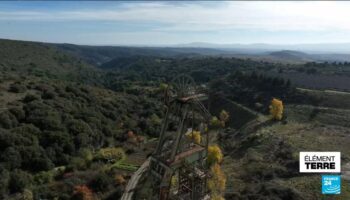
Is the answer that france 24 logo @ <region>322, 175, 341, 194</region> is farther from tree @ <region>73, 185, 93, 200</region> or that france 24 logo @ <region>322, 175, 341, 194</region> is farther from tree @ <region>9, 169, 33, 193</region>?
tree @ <region>9, 169, 33, 193</region>

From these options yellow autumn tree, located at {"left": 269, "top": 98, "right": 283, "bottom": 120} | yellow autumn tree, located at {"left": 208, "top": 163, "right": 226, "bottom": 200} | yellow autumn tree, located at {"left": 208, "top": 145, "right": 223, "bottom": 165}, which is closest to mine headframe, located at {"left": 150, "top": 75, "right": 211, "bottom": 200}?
yellow autumn tree, located at {"left": 208, "top": 163, "right": 226, "bottom": 200}

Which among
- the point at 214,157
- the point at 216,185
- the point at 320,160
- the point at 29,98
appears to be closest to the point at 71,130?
the point at 29,98

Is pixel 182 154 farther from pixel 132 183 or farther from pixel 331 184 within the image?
pixel 132 183

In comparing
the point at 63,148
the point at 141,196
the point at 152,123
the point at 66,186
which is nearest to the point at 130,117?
the point at 152,123

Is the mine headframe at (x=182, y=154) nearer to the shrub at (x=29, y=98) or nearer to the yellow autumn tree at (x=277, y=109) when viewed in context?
the shrub at (x=29, y=98)

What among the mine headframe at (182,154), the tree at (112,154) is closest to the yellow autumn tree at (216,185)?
the mine headframe at (182,154)

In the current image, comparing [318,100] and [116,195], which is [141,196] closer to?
[116,195]
